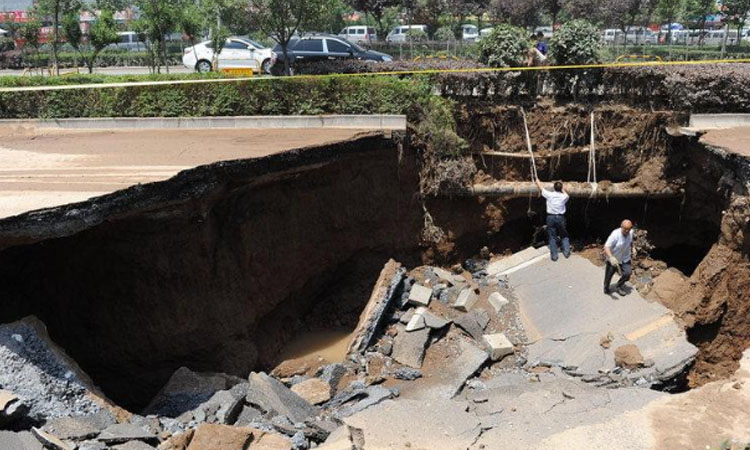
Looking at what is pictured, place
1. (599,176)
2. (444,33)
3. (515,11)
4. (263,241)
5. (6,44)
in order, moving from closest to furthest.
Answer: (263,241), (599,176), (515,11), (6,44), (444,33)

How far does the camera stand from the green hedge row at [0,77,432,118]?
519 inches

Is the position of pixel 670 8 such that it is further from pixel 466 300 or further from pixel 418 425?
pixel 418 425

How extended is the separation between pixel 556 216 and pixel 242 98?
6892 mm

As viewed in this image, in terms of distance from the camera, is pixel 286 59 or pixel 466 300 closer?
pixel 466 300

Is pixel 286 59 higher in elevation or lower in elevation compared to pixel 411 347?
higher

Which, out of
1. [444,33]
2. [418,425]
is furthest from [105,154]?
[444,33]

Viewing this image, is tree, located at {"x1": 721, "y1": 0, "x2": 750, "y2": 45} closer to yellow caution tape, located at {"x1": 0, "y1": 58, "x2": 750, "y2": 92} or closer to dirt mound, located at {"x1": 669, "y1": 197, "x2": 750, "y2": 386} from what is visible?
yellow caution tape, located at {"x1": 0, "y1": 58, "x2": 750, "y2": 92}

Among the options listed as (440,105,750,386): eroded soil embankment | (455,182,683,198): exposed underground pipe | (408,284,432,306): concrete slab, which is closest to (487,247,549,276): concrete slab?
(440,105,750,386): eroded soil embankment

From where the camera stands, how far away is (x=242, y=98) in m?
13.9

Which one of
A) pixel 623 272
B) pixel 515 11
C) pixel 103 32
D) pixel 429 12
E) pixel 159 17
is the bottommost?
pixel 623 272

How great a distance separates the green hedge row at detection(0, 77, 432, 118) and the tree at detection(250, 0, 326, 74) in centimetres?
240

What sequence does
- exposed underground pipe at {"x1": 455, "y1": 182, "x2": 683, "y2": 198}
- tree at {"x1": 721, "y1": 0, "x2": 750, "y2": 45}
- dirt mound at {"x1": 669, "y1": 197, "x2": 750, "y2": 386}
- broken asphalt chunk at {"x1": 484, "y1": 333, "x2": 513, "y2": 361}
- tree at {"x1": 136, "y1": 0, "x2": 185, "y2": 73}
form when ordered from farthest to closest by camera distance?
tree at {"x1": 721, "y1": 0, "x2": 750, "y2": 45}
tree at {"x1": 136, "y1": 0, "x2": 185, "y2": 73}
exposed underground pipe at {"x1": 455, "y1": 182, "x2": 683, "y2": 198}
broken asphalt chunk at {"x1": 484, "y1": 333, "x2": 513, "y2": 361}
dirt mound at {"x1": 669, "y1": 197, "x2": 750, "y2": 386}

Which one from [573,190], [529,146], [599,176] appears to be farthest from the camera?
[599,176]

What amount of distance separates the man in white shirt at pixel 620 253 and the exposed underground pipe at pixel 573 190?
6.94ft
